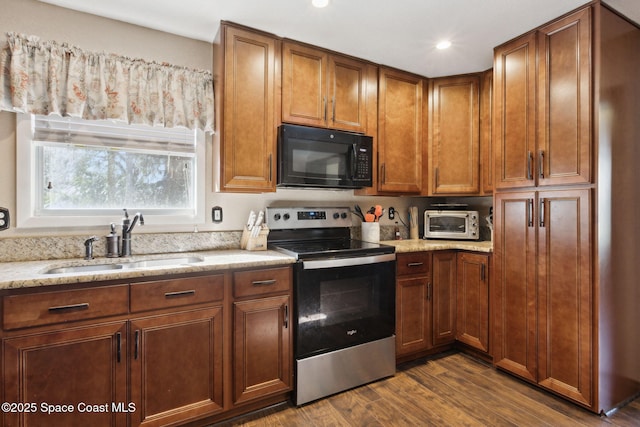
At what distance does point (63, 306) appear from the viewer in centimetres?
145

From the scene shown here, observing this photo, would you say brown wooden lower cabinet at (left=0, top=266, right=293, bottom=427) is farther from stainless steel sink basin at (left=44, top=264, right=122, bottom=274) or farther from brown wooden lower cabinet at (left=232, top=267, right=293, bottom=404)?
stainless steel sink basin at (left=44, top=264, right=122, bottom=274)

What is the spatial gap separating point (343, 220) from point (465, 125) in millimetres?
1339

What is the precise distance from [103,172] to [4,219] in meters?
0.55

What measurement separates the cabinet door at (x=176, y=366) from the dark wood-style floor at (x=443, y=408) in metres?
0.27

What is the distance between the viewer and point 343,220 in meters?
2.78

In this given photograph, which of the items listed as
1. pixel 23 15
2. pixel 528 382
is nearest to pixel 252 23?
pixel 23 15

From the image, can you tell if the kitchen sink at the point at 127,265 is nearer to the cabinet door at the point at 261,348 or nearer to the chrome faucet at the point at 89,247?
the chrome faucet at the point at 89,247

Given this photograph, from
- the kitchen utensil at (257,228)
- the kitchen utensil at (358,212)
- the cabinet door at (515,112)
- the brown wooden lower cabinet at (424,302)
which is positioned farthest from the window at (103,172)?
the cabinet door at (515,112)

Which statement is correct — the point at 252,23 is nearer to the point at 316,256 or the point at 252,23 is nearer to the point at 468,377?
the point at 316,256

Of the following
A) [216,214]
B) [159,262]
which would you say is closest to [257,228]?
[216,214]

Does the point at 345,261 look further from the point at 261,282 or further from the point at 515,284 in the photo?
the point at 515,284

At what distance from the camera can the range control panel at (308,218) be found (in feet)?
8.11

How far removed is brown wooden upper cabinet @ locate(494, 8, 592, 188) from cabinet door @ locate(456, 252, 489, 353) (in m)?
0.65

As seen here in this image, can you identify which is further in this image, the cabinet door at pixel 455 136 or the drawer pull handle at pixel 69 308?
the cabinet door at pixel 455 136
